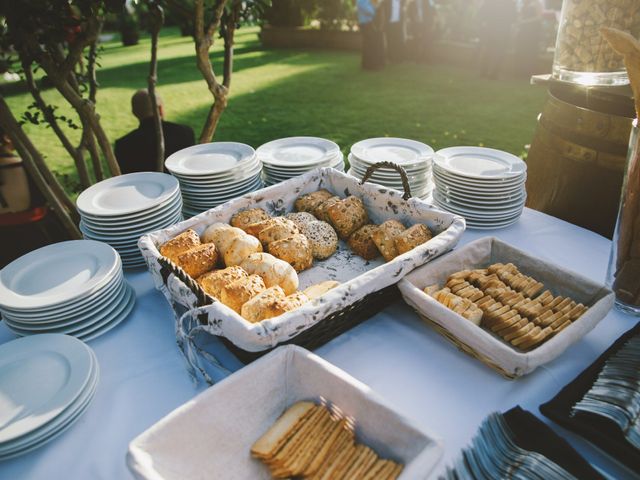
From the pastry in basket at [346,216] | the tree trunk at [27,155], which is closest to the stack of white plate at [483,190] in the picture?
the pastry in basket at [346,216]

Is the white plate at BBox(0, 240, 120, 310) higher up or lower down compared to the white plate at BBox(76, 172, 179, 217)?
lower down

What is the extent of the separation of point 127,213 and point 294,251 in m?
0.60

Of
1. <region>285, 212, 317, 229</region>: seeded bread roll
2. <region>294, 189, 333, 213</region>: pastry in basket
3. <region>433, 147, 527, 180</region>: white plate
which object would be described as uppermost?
<region>433, 147, 527, 180</region>: white plate

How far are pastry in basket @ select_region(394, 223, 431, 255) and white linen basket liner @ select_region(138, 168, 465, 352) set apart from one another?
0.20 feet

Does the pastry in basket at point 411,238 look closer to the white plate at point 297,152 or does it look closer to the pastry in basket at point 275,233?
the pastry in basket at point 275,233

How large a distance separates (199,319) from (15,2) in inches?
55.6

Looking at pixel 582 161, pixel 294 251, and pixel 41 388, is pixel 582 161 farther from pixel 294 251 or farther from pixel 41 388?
pixel 41 388

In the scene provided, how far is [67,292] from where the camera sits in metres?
1.24

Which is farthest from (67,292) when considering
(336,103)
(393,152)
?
(336,103)

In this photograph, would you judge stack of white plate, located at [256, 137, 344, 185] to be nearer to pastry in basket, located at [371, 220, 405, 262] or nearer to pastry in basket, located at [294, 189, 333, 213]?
pastry in basket, located at [294, 189, 333, 213]

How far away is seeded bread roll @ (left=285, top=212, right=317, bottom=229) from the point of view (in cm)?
157

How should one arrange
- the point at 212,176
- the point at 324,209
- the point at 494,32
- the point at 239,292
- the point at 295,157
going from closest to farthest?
the point at 239,292
the point at 324,209
the point at 212,176
the point at 295,157
the point at 494,32

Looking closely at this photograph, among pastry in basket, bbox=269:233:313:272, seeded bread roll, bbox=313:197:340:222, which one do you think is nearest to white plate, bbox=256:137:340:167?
seeded bread roll, bbox=313:197:340:222

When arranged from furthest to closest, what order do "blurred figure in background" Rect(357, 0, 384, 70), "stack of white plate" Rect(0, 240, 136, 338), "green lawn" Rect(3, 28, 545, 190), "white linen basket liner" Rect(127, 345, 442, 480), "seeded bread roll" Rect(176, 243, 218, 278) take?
"blurred figure in background" Rect(357, 0, 384, 70) → "green lawn" Rect(3, 28, 545, 190) → "seeded bread roll" Rect(176, 243, 218, 278) → "stack of white plate" Rect(0, 240, 136, 338) → "white linen basket liner" Rect(127, 345, 442, 480)
